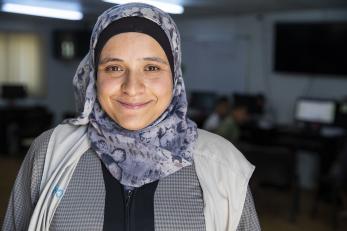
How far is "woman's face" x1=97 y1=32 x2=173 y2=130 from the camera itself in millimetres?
1170

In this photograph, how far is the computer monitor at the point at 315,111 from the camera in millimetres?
5930

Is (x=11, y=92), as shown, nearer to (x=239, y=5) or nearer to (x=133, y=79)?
(x=239, y=5)

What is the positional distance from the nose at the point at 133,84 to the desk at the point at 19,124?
693cm

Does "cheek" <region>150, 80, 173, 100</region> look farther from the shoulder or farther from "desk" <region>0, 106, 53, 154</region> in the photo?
"desk" <region>0, 106, 53, 154</region>

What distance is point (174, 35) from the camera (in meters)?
1.28

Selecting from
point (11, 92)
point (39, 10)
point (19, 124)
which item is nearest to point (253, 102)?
point (39, 10)

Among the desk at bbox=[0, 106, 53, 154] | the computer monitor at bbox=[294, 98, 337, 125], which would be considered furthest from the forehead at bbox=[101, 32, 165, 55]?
the desk at bbox=[0, 106, 53, 154]

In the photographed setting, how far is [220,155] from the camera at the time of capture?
1282 mm

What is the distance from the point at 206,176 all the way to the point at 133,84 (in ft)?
1.07

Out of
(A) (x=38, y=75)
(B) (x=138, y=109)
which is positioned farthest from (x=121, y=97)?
(A) (x=38, y=75)

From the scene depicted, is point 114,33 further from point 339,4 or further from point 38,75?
point 38,75

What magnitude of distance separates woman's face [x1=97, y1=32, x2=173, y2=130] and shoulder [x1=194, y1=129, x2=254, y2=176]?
18 cm

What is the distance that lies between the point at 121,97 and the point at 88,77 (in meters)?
0.20

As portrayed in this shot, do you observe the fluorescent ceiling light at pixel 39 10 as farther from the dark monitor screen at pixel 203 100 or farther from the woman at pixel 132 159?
the woman at pixel 132 159
